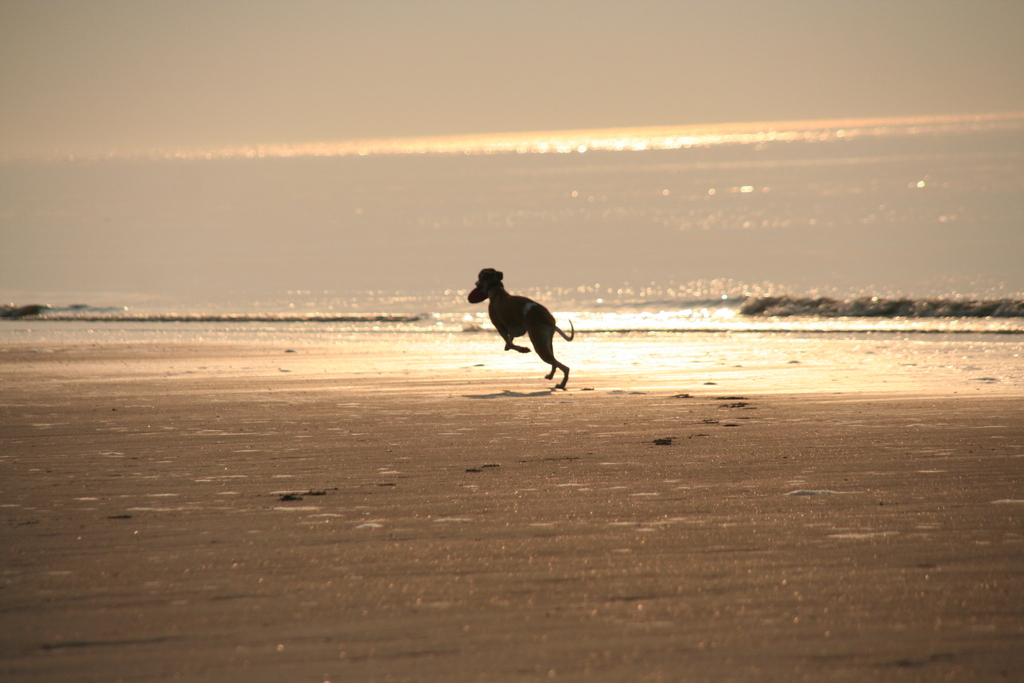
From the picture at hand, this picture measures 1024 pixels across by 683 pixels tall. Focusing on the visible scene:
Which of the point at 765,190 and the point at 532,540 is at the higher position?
the point at 765,190

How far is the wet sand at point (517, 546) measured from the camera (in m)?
3.35

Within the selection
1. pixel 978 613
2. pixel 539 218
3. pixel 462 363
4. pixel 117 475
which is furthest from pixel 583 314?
pixel 539 218

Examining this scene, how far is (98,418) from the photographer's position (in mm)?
8672

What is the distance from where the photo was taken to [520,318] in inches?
447

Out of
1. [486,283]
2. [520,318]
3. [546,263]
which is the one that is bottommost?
[520,318]

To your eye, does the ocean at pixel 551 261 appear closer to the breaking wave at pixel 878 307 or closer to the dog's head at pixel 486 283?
the breaking wave at pixel 878 307

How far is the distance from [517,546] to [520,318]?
693 centimetres

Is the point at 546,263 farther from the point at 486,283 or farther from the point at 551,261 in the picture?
the point at 486,283

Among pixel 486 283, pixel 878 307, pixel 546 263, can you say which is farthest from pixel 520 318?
pixel 546 263

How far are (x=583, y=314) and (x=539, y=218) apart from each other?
42.8 metres

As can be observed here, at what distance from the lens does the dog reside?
11.2 m

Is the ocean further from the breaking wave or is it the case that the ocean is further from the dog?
the dog

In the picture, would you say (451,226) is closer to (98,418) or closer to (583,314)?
(583,314)

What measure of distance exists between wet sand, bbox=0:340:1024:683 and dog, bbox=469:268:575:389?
8.45ft
